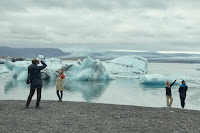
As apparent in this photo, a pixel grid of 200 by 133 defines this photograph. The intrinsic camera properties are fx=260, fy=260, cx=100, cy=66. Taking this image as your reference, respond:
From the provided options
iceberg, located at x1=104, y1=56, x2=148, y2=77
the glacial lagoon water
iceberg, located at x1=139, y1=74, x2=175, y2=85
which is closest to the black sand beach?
the glacial lagoon water


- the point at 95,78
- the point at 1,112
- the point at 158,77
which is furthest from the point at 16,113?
the point at 95,78

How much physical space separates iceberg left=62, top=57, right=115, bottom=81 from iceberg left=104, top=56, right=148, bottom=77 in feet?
22.6

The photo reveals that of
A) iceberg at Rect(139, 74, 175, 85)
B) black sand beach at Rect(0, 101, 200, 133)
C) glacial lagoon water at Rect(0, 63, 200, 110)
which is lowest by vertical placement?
glacial lagoon water at Rect(0, 63, 200, 110)

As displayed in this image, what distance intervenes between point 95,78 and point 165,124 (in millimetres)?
23401

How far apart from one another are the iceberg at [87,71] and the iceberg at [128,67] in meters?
6.88

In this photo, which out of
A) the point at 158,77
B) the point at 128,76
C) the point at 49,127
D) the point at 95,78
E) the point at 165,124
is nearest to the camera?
the point at 49,127

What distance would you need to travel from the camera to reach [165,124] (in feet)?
21.4

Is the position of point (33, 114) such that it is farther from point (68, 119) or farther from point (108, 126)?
point (108, 126)

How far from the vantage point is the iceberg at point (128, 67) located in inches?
1468

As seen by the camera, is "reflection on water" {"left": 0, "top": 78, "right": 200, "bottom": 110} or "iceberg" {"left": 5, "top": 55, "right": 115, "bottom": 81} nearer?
"reflection on water" {"left": 0, "top": 78, "right": 200, "bottom": 110}

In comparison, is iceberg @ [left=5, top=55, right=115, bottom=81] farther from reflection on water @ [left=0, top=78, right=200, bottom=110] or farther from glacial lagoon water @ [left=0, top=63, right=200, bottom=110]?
reflection on water @ [left=0, top=78, right=200, bottom=110]

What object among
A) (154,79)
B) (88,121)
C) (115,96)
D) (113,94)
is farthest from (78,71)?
(88,121)

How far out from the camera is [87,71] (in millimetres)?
29469

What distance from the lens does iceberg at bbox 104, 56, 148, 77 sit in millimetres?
37281
